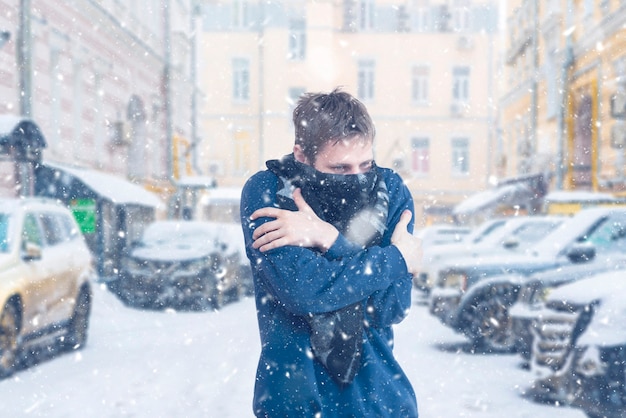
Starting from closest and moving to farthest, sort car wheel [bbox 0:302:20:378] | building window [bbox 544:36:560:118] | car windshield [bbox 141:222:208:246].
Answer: car wheel [bbox 0:302:20:378], car windshield [bbox 141:222:208:246], building window [bbox 544:36:560:118]

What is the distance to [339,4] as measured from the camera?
43.8 m

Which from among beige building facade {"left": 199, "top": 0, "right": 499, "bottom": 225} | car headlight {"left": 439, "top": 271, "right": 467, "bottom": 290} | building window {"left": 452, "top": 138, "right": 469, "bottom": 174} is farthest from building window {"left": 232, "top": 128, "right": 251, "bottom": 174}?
car headlight {"left": 439, "top": 271, "right": 467, "bottom": 290}

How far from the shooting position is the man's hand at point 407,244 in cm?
233

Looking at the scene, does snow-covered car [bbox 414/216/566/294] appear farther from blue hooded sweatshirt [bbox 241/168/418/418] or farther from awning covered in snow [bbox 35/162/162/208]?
blue hooded sweatshirt [bbox 241/168/418/418]

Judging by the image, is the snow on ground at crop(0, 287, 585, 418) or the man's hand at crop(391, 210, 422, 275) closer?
the man's hand at crop(391, 210, 422, 275)

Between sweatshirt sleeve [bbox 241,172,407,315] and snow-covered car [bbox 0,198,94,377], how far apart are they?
6255mm

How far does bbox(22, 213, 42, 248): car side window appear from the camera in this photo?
357 inches

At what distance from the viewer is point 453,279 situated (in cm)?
1087

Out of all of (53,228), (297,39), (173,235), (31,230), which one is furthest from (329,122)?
(297,39)

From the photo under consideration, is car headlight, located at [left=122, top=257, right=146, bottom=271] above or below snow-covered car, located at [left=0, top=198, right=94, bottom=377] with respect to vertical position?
below

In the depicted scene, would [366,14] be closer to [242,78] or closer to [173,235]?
[242,78]

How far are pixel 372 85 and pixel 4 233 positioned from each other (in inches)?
1410

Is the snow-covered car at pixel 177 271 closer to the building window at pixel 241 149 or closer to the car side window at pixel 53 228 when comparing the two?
the car side window at pixel 53 228

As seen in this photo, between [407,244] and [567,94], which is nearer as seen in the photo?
[407,244]
